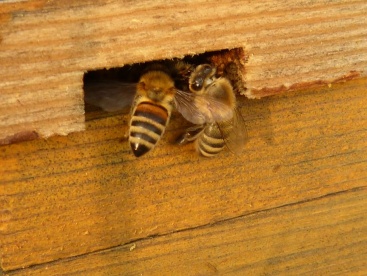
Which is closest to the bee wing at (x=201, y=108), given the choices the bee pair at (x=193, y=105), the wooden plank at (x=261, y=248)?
the bee pair at (x=193, y=105)

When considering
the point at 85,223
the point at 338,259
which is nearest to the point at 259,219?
the point at 338,259

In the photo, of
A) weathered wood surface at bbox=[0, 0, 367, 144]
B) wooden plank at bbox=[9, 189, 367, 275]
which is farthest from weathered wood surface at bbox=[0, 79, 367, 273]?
weathered wood surface at bbox=[0, 0, 367, 144]

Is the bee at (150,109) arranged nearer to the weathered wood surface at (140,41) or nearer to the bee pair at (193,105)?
the bee pair at (193,105)

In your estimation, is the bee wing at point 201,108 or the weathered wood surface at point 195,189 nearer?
the weathered wood surface at point 195,189

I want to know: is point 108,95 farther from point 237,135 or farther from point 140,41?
point 237,135

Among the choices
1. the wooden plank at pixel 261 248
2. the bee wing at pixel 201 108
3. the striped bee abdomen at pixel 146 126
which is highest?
the bee wing at pixel 201 108

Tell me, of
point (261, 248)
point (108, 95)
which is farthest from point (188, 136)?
point (261, 248)
